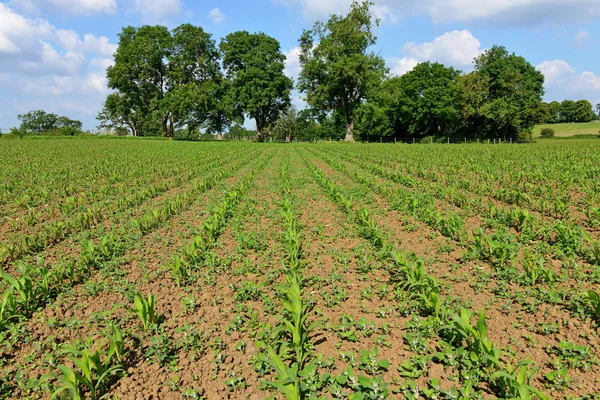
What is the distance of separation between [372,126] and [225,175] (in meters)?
57.4

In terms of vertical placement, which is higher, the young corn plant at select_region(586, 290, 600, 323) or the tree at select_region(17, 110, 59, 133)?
the tree at select_region(17, 110, 59, 133)

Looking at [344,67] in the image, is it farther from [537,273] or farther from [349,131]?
[537,273]

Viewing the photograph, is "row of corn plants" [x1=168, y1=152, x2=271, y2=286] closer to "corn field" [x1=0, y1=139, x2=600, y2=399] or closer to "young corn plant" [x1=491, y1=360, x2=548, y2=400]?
"corn field" [x1=0, y1=139, x2=600, y2=399]

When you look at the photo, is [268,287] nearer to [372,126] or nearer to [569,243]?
[569,243]

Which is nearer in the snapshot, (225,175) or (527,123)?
(225,175)

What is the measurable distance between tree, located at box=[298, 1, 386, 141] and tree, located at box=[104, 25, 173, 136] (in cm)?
2437

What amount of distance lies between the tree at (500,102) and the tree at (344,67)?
1618 cm

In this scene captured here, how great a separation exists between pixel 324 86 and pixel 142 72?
30.0 metres

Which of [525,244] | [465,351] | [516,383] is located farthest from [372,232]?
[516,383]

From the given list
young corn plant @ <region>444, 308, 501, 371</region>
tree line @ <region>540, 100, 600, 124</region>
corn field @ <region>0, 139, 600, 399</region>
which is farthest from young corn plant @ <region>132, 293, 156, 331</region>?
tree line @ <region>540, 100, 600, 124</region>

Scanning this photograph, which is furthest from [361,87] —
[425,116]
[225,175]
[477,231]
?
[477,231]

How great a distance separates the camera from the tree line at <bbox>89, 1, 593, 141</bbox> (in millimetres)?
47625

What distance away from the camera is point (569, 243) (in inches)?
200

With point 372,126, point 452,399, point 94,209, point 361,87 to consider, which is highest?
point 361,87
